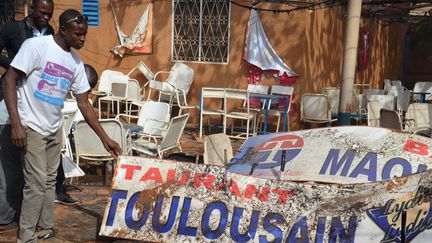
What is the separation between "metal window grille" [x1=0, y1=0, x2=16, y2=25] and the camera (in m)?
10.6

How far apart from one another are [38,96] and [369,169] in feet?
8.90

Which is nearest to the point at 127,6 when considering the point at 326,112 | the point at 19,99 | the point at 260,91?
the point at 260,91

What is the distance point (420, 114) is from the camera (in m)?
7.21

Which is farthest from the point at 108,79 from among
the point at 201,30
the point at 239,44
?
the point at 239,44

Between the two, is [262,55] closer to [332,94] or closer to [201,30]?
[201,30]

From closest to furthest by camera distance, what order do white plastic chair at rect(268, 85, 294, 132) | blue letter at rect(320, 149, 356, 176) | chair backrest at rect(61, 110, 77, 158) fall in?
blue letter at rect(320, 149, 356, 176) → chair backrest at rect(61, 110, 77, 158) → white plastic chair at rect(268, 85, 294, 132)

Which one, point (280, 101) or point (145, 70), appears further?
point (145, 70)

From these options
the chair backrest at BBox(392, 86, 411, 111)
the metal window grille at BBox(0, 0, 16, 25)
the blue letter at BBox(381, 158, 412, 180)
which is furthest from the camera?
the metal window grille at BBox(0, 0, 16, 25)

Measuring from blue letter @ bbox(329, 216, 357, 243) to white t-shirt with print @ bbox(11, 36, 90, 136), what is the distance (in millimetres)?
2005

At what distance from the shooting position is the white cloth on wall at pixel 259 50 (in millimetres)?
9008

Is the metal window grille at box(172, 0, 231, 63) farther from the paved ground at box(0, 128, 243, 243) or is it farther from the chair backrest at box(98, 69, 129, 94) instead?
the paved ground at box(0, 128, 243, 243)

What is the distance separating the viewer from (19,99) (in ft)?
10.1

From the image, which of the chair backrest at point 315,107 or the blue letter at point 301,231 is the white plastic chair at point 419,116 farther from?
the blue letter at point 301,231

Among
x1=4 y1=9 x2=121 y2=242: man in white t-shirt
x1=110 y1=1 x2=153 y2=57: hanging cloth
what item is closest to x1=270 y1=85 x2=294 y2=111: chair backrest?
x1=110 y1=1 x2=153 y2=57: hanging cloth
